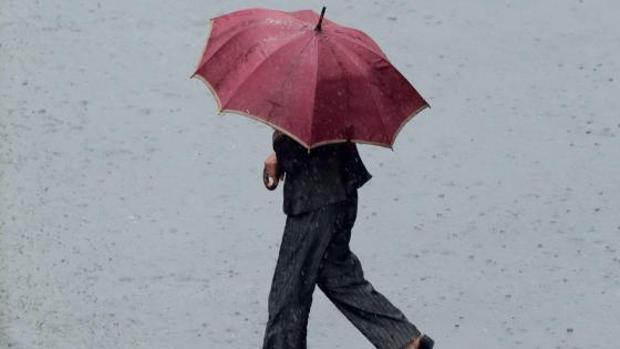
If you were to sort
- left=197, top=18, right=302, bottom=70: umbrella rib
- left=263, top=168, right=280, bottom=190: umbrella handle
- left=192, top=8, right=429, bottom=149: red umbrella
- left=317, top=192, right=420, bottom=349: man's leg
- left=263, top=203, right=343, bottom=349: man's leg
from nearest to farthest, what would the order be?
left=192, top=8, right=429, bottom=149: red umbrella, left=197, top=18, right=302, bottom=70: umbrella rib, left=263, top=203, right=343, bottom=349: man's leg, left=263, top=168, right=280, bottom=190: umbrella handle, left=317, top=192, right=420, bottom=349: man's leg

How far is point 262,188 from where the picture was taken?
29.2 feet

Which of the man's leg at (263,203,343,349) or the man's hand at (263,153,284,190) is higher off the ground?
the man's hand at (263,153,284,190)

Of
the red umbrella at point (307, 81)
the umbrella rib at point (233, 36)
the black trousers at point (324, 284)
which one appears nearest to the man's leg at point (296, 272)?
the black trousers at point (324, 284)

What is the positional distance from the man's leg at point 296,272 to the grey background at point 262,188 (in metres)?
0.75

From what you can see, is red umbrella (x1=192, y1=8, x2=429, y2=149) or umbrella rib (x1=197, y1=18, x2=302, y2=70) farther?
umbrella rib (x1=197, y1=18, x2=302, y2=70)

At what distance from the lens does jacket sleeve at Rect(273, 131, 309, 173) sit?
679cm

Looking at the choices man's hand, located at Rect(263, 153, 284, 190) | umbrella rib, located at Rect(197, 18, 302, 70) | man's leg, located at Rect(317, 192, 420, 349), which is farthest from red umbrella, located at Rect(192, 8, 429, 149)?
A: man's leg, located at Rect(317, 192, 420, 349)

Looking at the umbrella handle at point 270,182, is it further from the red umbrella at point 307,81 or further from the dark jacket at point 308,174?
the red umbrella at point 307,81

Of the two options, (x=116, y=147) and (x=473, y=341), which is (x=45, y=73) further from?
(x=473, y=341)

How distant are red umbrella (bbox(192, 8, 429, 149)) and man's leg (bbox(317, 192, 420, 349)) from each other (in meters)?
0.69

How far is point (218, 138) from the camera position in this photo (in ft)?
30.5

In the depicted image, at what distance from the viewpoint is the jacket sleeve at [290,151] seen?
22.3 feet

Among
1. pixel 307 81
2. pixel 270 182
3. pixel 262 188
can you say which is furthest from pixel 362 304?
pixel 262 188

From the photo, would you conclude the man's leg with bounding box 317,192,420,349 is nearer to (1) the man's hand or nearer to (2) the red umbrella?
(1) the man's hand
